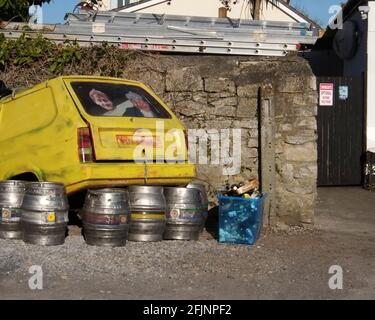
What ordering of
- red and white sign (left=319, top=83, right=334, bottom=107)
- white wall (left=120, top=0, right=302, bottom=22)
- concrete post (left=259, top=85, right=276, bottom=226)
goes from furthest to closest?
white wall (left=120, top=0, right=302, bottom=22) < red and white sign (left=319, top=83, right=334, bottom=107) < concrete post (left=259, top=85, right=276, bottom=226)

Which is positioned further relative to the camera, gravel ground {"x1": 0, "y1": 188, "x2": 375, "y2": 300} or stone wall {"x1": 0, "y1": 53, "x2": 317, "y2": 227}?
stone wall {"x1": 0, "y1": 53, "x2": 317, "y2": 227}

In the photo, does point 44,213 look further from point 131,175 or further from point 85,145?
point 131,175

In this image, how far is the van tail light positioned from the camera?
634cm

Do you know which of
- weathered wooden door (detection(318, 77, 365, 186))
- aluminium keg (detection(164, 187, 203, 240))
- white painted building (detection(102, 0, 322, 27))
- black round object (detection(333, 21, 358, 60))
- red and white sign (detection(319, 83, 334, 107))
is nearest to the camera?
aluminium keg (detection(164, 187, 203, 240))

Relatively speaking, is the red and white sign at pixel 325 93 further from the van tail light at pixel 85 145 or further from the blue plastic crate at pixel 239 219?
the van tail light at pixel 85 145

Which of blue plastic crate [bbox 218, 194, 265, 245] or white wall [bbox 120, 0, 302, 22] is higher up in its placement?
white wall [bbox 120, 0, 302, 22]

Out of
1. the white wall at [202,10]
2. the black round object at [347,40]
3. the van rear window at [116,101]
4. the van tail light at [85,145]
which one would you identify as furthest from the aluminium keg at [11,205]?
the white wall at [202,10]

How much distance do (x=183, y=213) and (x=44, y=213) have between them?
1.62 metres

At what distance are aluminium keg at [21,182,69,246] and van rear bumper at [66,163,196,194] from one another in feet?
0.56

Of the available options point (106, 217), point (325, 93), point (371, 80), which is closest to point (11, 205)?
point (106, 217)

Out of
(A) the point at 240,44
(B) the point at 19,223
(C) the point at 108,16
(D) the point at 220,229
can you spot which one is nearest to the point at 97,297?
(B) the point at 19,223

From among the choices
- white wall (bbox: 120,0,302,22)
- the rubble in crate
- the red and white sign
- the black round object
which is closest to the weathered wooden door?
the red and white sign

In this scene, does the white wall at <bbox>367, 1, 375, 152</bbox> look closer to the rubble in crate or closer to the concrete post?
the concrete post

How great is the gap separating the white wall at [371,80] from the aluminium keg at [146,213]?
22.5 feet
